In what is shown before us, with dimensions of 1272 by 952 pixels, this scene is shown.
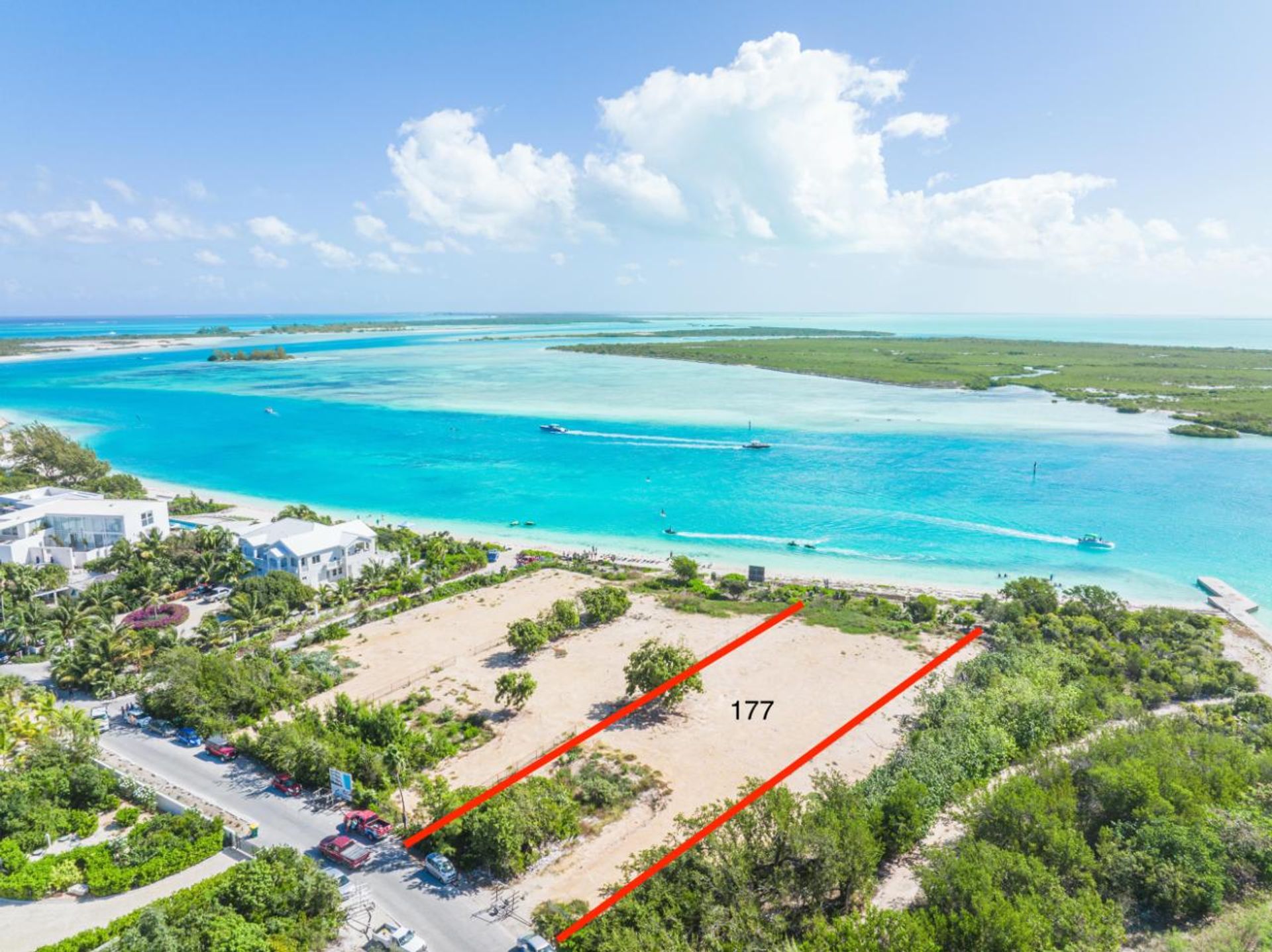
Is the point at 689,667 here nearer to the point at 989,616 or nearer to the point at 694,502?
the point at 989,616

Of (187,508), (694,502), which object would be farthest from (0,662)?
(694,502)

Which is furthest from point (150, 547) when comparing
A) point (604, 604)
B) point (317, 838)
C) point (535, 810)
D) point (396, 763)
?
point (535, 810)

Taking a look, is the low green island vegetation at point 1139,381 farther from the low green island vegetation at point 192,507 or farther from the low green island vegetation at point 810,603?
the low green island vegetation at point 192,507

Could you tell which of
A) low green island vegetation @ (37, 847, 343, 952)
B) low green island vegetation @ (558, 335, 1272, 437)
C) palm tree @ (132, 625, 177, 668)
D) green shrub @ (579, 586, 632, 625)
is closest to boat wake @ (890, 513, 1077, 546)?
green shrub @ (579, 586, 632, 625)

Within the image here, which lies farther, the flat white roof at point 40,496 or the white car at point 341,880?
the flat white roof at point 40,496

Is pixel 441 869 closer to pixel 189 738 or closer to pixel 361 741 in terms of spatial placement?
pixel 361 741

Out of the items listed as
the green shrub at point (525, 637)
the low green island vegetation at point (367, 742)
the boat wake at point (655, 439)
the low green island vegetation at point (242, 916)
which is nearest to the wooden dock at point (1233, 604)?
the green shrub at point (525, 637)

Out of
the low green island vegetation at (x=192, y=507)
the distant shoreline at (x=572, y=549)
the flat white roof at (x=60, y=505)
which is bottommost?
the distant shoreline at (x=572, y=549)
